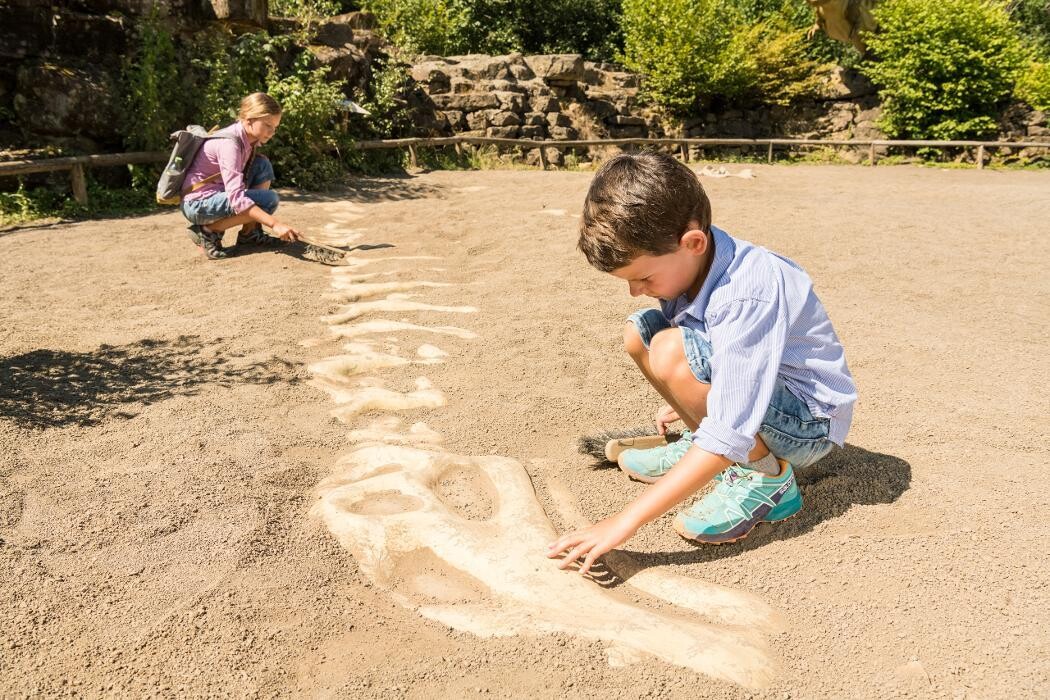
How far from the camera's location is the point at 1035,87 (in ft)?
46.6

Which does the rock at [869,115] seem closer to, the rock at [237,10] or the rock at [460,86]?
the rock at [460,86]

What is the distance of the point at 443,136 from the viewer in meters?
12.5

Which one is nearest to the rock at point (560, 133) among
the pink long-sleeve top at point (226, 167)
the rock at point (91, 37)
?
the rock at point (91, 37)

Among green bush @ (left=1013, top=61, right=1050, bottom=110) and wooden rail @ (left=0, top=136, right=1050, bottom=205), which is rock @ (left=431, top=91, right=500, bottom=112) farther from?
green bush @ (left=1013, top=61, right=1050, bottom=110)

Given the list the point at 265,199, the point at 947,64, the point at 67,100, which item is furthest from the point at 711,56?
the point at 265,199

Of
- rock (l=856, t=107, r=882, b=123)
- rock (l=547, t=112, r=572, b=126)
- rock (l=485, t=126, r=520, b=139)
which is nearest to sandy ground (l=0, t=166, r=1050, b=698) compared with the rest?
rock (l=485, t=126, r=520, b=139)

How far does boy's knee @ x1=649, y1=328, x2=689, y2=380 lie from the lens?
82.7 inches

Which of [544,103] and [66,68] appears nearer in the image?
[66,68]

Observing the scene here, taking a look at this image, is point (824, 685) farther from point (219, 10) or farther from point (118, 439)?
point (219, 10)

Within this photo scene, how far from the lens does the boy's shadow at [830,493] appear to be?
221cm

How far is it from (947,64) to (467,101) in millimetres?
8328

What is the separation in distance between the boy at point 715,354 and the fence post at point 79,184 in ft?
22.0

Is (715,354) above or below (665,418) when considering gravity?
above

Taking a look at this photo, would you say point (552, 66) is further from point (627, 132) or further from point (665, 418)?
point (665, 418)
